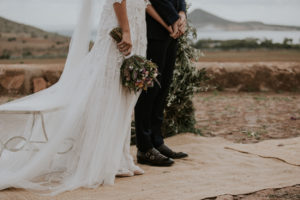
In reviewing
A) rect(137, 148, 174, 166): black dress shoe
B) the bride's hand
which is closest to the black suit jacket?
the bride's hand

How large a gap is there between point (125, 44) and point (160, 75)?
0.49 metres

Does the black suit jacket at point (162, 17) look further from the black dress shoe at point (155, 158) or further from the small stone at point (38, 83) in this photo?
the small stone at point (38, 83)

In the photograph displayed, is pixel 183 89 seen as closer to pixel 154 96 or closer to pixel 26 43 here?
pixel 154 96

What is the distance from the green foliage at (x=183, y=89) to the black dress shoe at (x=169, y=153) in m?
0.71

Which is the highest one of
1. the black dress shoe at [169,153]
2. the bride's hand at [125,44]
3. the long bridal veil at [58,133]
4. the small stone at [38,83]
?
the bride's hand at [125,44]

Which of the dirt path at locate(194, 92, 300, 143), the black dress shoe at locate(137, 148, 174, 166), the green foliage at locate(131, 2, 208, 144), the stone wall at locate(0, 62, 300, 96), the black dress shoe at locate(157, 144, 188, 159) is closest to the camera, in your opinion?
the black dress shoe at locate(137, 148, 174, 166)

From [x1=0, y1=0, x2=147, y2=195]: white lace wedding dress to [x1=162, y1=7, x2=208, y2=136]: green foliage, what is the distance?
1.12m

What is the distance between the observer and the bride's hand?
8.11 feet

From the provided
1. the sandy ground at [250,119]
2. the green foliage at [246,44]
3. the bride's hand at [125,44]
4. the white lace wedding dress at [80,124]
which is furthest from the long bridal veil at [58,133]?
the green foliage at [246,44]

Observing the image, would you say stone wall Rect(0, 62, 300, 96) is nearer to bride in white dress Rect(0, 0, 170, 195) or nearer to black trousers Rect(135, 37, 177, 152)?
black trousers Rect(135, 37, 177, 152)

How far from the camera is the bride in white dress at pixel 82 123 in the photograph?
7.81 feet

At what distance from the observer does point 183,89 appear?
3.83 meters

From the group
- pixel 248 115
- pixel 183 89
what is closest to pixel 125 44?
pixel 183 89

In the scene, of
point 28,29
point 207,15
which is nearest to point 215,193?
point 28,29
